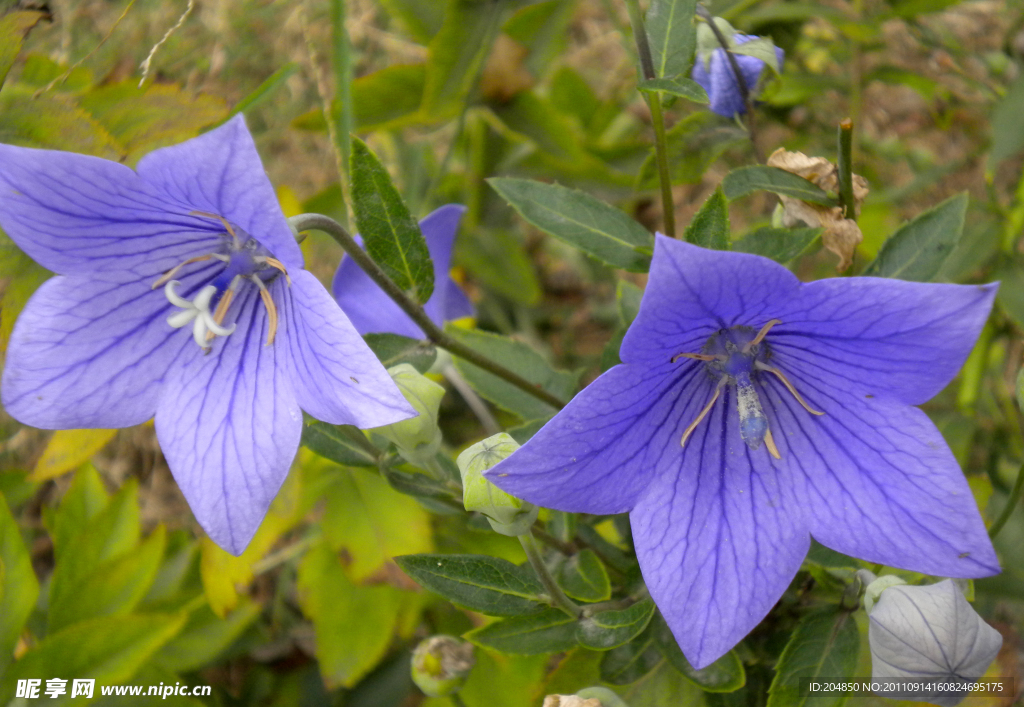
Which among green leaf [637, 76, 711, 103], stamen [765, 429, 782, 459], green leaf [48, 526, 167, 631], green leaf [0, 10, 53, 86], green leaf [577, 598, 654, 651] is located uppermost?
green leaf [0, 10, 53, 86]

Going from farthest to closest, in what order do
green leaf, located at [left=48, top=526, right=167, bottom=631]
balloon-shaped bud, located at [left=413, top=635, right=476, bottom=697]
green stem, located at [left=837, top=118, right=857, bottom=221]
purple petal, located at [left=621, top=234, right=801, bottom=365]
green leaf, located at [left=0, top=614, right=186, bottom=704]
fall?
green leaf, located at [left=48, top=526, right=167, bottom=631]
green leaf, located at [left=0, top=614, right=186, bottom=704]
balloon-shaped bud, located at [left=413, top=635, right=476, bottom=697]
green stem, located at [left=837, top=118, right=857, bottom=221]
purple petal, located at [left=621, top=234, right=801, bottom=365]

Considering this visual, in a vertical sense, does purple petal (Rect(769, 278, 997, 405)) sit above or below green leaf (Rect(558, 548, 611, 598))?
above

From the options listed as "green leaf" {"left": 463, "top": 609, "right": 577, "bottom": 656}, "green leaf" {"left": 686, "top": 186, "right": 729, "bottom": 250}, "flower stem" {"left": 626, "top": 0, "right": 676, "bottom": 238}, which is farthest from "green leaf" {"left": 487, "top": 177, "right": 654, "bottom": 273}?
"green leaf" {"left": 463, "top": 609, "right": 577, "bottom": 656}

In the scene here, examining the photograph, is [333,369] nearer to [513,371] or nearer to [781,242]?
[513,371]

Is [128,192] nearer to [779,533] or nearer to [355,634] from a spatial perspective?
[779,533]

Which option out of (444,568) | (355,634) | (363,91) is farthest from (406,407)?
(363,91)

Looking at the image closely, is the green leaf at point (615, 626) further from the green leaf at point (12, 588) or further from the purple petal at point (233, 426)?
the green leaf at point (12, 588)

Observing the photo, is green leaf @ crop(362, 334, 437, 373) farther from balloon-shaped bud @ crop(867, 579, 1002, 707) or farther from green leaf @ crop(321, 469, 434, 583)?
balloon-shaped bud @ crop(867, 579, 1002, 707)
